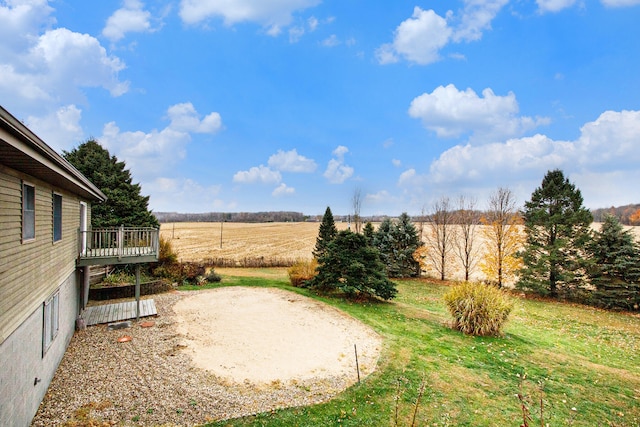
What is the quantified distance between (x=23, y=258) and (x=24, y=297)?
0.63 metres

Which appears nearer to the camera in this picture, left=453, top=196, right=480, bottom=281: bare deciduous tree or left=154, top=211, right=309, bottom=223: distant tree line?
left=453, top=196, right=480, bottom=281: bare deciduous tree

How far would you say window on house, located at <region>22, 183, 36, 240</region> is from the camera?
5.00 m

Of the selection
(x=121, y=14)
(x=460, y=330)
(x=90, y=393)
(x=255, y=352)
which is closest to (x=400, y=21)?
(x=121, y=14)

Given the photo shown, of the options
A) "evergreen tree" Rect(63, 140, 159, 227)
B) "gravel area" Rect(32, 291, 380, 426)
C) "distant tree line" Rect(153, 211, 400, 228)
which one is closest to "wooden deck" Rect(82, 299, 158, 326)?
"gravel area" Rect(32, 291, 380, 426)

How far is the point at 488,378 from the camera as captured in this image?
7.14m

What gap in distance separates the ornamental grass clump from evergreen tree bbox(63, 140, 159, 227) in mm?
17958

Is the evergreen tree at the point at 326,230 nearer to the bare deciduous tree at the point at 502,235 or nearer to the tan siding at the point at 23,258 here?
the bare deciduous tree at the point at 502,235

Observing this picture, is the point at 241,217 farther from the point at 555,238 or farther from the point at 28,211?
the point at 28,211

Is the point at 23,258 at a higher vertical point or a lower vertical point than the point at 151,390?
higher

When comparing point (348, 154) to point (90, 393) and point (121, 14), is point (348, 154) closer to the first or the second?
point (121, 14)

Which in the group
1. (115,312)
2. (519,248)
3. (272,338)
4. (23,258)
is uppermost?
(23,258)

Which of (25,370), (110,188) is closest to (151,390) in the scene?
(25,370)

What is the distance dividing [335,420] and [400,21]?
15.6 m

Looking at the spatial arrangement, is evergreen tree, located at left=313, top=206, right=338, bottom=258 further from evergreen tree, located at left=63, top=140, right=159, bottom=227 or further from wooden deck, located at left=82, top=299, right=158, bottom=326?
wooden deck, located at left=82, top=299, right=158, bottom=326
